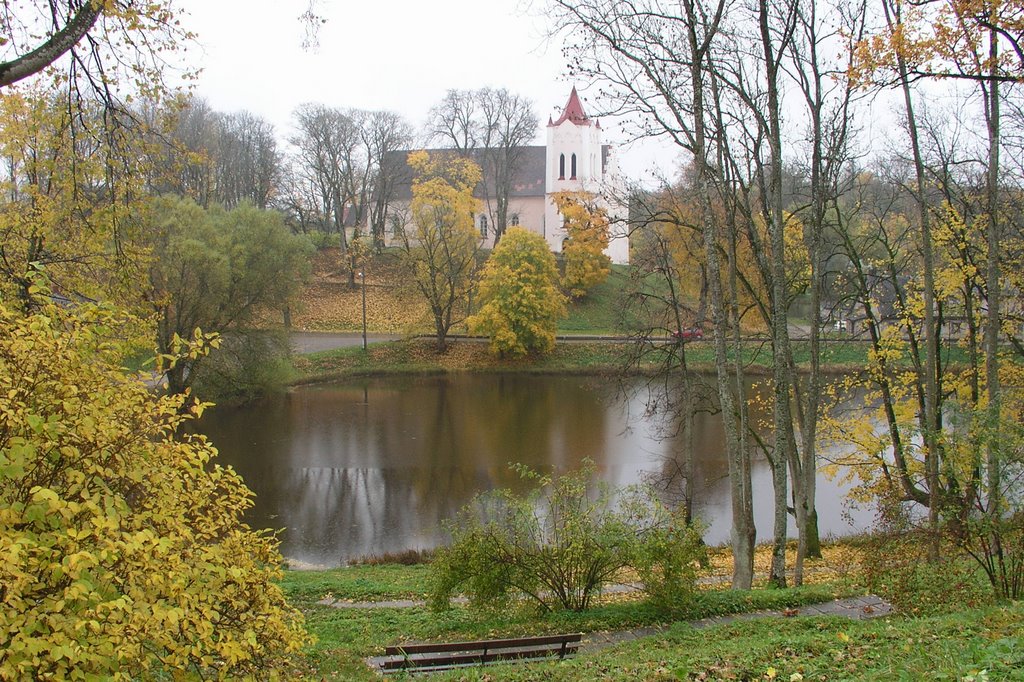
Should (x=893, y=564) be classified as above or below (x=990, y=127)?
below

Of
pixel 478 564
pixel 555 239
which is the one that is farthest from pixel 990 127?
pixel 555 239

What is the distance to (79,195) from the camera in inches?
355

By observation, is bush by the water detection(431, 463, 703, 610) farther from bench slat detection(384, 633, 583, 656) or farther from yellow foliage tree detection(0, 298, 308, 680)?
yellow foliage tree detection(0, 298, 308, 680)

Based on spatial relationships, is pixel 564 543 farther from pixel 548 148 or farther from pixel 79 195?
pixel 548 148

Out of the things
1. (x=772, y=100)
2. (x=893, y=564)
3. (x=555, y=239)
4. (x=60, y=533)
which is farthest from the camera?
(x=555, y=239)

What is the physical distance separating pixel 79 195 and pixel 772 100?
9121 millimetres

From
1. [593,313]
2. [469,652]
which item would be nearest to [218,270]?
[469,652]

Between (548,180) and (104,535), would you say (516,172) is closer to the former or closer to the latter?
(548,180)

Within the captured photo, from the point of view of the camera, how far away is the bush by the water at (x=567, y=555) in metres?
8.97

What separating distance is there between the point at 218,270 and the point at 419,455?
10228 mm

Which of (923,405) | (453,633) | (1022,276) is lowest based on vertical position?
(453,633)

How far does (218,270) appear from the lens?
2655 centimetres

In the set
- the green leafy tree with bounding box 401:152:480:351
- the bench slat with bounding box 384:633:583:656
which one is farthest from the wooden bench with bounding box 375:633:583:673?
the green leafy tree with bounding box 401:152:480:351

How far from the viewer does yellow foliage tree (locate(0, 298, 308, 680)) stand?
125 inches
